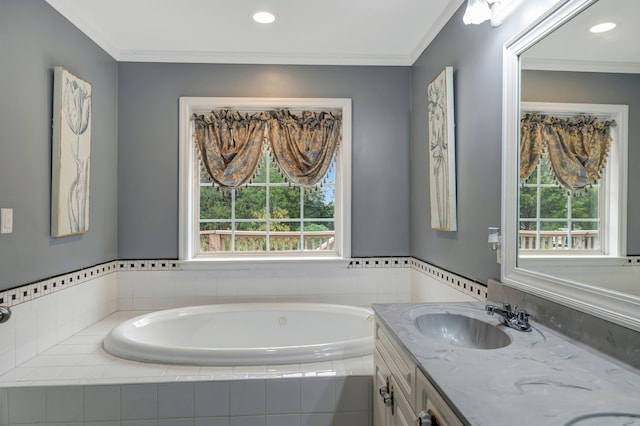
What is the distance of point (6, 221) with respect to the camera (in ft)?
5.97

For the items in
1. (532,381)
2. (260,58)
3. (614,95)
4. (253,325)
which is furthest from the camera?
(260,58)

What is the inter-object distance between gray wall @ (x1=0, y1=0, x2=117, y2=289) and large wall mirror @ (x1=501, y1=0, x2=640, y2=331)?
2.33 m

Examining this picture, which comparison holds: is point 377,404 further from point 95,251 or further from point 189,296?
point 95,251

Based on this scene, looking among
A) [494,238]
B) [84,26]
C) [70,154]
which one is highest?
[84,26]

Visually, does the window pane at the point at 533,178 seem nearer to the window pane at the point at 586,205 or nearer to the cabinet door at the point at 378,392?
the window pane at the point at 586,205

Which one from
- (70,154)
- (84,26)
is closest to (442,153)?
(70,154)

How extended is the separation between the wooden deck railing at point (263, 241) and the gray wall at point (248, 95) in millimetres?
256

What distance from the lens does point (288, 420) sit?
177cm

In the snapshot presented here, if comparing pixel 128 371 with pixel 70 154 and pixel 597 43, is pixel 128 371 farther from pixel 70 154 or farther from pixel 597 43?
pixel 597 43

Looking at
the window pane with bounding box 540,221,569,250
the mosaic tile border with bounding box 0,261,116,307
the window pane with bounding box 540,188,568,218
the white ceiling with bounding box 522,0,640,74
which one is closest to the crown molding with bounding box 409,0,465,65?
the white ceiling with bounding box 522,0,640,74

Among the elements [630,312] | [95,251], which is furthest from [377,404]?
[95,251]

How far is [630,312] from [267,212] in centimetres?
246

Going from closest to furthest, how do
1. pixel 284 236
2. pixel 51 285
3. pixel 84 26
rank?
pixel 51 285, pixel 84 26, pixel 284 236

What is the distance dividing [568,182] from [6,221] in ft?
7.87
